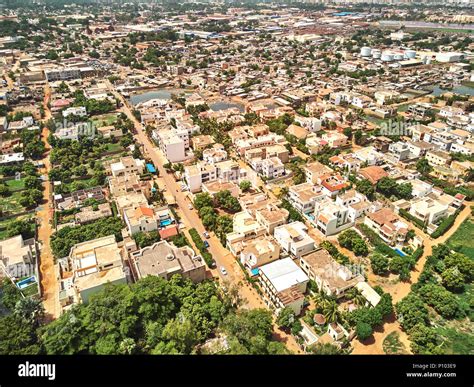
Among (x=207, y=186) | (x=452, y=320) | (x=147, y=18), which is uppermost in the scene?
(x=147, y=18)

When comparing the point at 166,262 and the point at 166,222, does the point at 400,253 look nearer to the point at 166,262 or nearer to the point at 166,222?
the point at 166,262

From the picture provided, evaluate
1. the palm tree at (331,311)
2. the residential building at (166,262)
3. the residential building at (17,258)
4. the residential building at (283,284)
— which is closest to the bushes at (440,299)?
the palm tree at (331,311)

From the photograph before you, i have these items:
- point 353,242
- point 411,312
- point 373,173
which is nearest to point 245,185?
point 353,242

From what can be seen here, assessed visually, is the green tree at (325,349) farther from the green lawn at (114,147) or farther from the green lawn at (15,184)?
the green lawn at (114,147)

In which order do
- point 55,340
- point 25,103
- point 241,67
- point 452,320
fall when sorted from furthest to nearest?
1. point 241,67
2. point 25,103
3. point 452,320
4. point 55,340

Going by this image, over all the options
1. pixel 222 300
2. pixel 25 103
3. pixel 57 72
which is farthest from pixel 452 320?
pixel 57 72

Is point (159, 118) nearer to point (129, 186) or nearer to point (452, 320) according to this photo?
point (129, 186)
